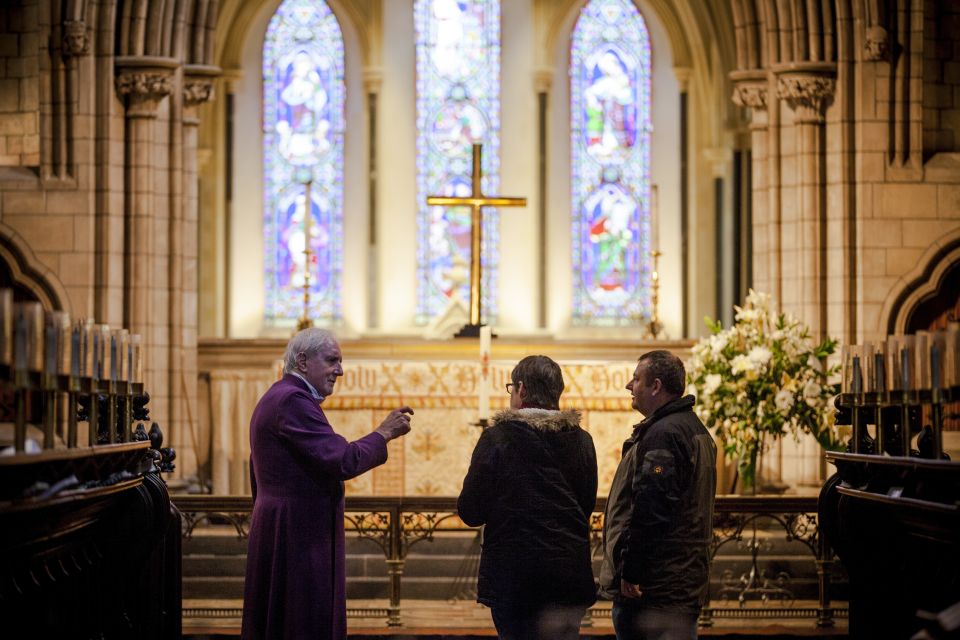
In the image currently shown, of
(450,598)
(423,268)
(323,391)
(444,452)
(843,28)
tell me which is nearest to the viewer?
(323,391)

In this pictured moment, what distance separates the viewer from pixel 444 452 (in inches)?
416

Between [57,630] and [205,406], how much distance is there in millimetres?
7247

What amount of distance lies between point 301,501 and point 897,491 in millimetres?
2033

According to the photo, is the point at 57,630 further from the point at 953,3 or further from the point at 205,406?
the point at 953,3

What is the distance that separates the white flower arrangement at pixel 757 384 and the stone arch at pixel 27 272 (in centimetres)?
469

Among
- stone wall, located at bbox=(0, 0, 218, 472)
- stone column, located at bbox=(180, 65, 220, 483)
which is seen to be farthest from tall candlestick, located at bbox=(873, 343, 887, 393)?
stone column, located at bbox=(180, 65, 220, 483)

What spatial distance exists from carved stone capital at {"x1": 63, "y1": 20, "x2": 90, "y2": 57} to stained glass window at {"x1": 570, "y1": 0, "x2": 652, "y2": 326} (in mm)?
6168

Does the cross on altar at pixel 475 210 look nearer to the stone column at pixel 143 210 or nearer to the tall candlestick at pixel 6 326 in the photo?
the stone column at pixel 143 210

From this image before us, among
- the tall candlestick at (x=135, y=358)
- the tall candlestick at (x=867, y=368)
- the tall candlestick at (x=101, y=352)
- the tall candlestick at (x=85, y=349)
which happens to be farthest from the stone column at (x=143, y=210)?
the tall candlestick at (x=867, y=368)

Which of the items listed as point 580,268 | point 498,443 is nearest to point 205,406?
point 580,268

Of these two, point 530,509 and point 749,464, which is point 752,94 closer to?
point 749,464

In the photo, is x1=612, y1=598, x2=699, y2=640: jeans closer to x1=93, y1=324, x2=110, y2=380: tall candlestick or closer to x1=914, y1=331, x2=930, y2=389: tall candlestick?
x1=914, y1=331, x2=930, y2=389: tall candlestick

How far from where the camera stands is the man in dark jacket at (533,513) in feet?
16.5

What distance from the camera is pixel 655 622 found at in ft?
16.9
